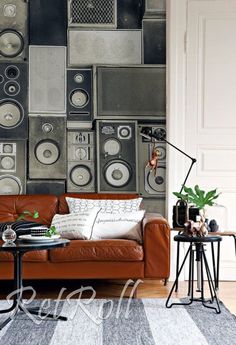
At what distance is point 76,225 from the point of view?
3.90m

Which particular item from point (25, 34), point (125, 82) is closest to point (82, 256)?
point (125, 82)

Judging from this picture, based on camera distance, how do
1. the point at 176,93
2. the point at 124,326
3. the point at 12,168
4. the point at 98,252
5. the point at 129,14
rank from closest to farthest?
1. the point at 124,326
2. the point at 98,252
3. the point at 176,93
4. the point at 12,168
5. the point at 129,14

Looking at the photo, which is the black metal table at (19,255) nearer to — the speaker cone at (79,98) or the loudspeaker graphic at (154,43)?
the speaker cone at (79,98)

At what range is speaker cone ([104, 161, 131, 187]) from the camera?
4.67m

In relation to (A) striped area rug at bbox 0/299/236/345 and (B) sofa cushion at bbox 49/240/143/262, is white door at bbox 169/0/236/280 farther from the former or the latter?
(A) striped area rug at bbox 0/299/236/345

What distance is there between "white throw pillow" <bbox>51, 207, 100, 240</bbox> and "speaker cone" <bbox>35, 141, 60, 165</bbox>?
0.79 meters

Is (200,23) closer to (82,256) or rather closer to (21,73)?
(21,73)

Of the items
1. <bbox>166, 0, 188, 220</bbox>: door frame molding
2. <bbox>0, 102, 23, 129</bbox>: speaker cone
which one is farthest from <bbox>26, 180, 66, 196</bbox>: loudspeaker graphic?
<bbox>166, 0, 188, 220</bbox>: door frame molding

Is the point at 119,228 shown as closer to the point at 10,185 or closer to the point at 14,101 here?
the point at 10,185

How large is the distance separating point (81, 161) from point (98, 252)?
1232 mm

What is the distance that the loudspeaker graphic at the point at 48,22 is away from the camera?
15.5 feet

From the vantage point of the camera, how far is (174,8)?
4547mm

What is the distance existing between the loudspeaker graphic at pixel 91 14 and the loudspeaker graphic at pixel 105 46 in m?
0.06

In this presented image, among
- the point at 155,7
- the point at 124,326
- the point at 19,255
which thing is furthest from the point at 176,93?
the point at 124,326
